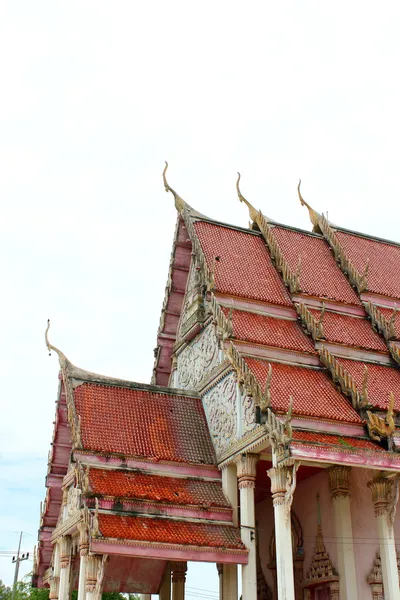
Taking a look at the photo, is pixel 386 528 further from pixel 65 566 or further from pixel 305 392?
pixel 65 566

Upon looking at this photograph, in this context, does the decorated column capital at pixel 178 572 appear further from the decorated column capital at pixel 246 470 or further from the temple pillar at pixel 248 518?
the decorated column capital at pixel 246 470

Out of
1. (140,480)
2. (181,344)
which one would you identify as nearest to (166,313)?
(181,344)

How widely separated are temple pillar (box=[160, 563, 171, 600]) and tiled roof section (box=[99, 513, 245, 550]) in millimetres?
2578

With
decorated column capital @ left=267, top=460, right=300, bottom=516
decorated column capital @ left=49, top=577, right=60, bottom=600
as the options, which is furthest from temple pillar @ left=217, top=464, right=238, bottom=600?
decorated column capital @ left=49, top=577, right=60, bottom=600

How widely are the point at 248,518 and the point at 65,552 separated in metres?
3.82

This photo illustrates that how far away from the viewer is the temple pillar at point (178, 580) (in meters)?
13.8

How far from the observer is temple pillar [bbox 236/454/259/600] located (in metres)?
11.5

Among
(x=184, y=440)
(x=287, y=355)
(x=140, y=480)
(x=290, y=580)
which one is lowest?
(x=290, y=580)

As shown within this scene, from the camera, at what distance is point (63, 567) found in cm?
1341

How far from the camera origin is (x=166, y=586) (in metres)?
14.0

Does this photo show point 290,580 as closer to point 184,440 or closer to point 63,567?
point 184,440

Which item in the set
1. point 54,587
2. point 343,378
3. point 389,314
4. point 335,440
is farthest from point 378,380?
point 54,587

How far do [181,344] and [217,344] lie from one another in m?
2.18

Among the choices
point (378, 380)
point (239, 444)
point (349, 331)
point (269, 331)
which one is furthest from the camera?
point (349, 331)
